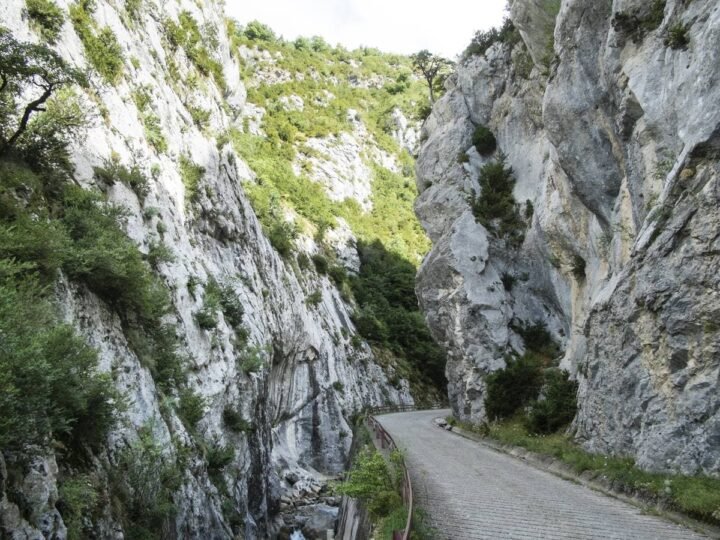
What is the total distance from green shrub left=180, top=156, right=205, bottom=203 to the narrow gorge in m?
0.10

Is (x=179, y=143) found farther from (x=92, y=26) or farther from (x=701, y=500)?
(x=701, y=500)

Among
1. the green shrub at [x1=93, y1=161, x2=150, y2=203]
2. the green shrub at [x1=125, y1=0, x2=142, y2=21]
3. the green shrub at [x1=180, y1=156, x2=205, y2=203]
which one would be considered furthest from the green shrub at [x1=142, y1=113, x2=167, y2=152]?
the green shrub at [x1=125, y1=0, x2=142, y2=21]

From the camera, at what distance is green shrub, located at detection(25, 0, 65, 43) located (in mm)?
13602

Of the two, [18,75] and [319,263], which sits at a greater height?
[319,263]

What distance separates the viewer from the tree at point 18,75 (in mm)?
10102

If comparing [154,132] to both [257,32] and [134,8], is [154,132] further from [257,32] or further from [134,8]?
[257,32]

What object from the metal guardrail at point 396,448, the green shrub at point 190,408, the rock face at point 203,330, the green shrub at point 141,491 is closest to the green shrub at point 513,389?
the metal guardrail at point 396,448

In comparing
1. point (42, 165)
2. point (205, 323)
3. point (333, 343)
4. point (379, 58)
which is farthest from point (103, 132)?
point (379, 58)

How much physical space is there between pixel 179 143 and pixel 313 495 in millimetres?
18326

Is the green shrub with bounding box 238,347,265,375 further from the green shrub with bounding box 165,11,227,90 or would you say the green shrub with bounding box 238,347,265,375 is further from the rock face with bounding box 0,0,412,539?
the green shrub with bounding box 165,11,227,90

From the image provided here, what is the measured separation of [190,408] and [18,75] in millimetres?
8699

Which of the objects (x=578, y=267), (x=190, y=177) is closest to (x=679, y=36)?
(x=578, y=267)

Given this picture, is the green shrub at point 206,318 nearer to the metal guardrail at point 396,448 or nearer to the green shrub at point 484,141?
the metal guardrail at point 396,448

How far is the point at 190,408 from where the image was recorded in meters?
12.4
